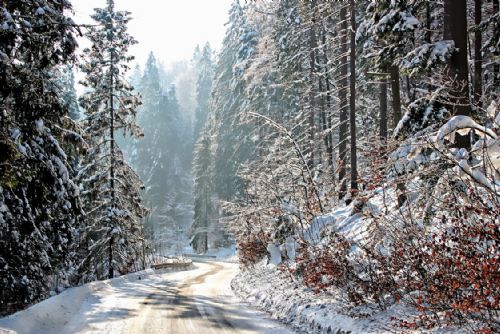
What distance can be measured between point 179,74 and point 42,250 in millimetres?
120818

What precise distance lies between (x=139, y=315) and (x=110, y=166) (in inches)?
472

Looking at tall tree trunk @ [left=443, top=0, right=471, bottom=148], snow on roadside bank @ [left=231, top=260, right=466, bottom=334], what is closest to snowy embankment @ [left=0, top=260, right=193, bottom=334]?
snow on roadside bank @ [left=231, top=260, right=466, bottom=334]

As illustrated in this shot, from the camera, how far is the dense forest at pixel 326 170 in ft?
18.6

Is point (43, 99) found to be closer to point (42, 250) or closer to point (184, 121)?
point (42, 250)

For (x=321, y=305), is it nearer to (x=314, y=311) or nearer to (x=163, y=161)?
(x=314, y=311)

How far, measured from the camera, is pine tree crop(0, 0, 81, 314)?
26.4ft

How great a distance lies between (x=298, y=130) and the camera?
35.0 metres

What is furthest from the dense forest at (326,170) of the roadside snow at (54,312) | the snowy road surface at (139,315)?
the snowy road surface at (139,315)

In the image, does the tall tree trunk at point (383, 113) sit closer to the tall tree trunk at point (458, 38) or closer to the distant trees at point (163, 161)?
the tall tree trunk at point (458, 38)

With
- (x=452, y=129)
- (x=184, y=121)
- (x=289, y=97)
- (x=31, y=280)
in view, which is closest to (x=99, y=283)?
(x=31, y=280)

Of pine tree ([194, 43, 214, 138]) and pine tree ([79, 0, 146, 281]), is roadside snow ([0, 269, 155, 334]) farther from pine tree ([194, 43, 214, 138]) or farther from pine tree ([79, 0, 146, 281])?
pine tree ([194, 43, 214, 138])

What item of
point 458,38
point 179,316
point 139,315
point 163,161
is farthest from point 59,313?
point 163,161

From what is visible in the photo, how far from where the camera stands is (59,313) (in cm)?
1100

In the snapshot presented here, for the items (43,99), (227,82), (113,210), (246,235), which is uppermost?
(227,82)
